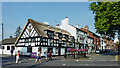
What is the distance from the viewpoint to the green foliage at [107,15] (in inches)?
883

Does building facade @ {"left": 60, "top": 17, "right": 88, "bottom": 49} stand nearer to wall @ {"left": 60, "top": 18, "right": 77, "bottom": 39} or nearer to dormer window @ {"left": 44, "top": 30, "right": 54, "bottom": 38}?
wall @ {"left": 60, "top": 18, "right": 77, "bottom": 39}

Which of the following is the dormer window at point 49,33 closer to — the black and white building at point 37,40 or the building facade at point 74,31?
the black and white building at point 37,40

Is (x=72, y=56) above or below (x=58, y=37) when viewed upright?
below

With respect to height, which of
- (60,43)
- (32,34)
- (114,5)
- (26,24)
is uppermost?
(114,5)

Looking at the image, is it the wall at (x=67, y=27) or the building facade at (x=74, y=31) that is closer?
the building facade at (x=74, y=31)

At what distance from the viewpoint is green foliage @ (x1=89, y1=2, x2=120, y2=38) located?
883 inches

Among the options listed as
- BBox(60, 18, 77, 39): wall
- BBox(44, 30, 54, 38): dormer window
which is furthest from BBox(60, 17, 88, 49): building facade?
BBox(44, 30, 54, 38): dormer window

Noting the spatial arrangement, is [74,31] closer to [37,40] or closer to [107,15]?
[37,40]

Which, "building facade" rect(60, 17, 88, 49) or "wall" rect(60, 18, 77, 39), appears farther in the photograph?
"wall" rect(60, 18, 77, 39)

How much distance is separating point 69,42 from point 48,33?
1171 centimetres

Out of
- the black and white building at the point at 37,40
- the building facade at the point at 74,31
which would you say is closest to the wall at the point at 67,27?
the building facade at the point at 74,31

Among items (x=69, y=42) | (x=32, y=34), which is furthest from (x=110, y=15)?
(x=69, y=42)

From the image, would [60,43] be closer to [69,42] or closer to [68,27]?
[69,42]

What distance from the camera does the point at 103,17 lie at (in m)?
24.7
